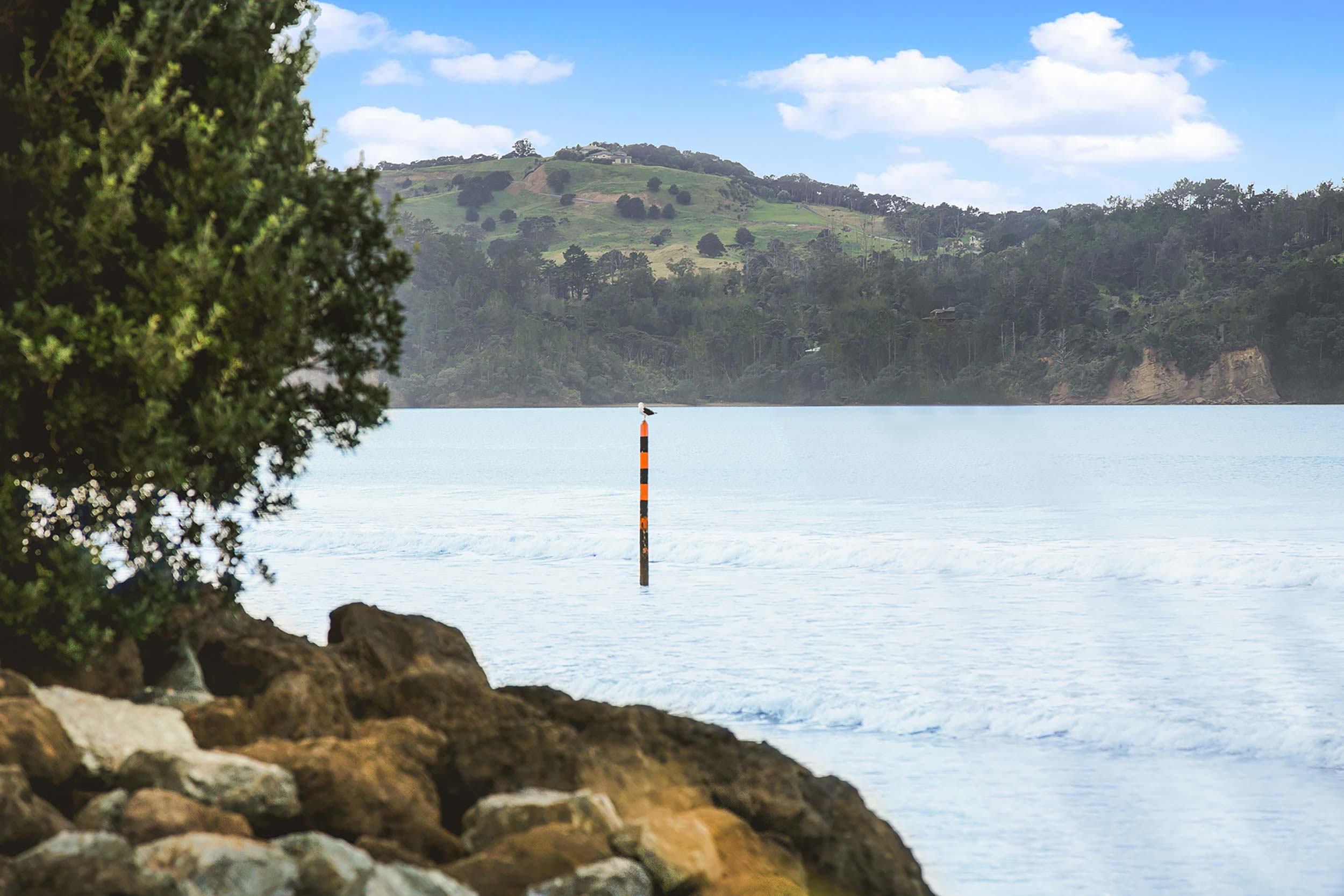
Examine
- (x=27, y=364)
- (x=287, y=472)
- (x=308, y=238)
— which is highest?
(x=308, y=238)

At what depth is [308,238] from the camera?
6070mm

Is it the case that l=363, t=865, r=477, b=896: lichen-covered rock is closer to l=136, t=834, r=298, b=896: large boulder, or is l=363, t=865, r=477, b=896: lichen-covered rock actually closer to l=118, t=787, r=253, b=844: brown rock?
l=136, t=834, r=298, b=896: large boulder

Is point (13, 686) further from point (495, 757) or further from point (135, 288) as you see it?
point (495, 757)

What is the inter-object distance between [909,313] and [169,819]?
135m

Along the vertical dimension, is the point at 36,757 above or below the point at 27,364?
below

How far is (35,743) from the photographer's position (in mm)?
4789

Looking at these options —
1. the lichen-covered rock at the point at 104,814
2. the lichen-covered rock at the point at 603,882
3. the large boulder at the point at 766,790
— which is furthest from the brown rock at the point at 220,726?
the lichen-covered rock at the point at 603,882

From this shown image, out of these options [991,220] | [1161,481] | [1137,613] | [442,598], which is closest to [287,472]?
[442,598]

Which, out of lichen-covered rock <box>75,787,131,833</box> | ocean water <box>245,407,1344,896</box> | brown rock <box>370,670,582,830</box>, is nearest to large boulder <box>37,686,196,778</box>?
lichen-covered rock <box>75,787,131,833</box>

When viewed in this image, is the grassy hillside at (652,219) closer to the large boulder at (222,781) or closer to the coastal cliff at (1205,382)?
the coastal cliff at (1205,382)

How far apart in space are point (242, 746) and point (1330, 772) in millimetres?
6664

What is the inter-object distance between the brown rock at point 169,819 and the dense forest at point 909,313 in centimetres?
12712

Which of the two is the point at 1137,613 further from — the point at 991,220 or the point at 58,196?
the point at 991,220

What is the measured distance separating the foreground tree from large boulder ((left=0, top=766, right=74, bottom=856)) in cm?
112
